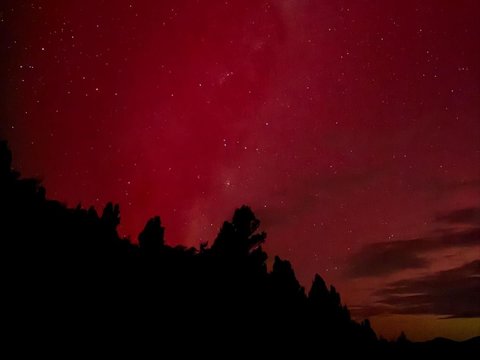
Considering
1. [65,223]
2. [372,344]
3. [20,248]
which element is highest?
[65,223]

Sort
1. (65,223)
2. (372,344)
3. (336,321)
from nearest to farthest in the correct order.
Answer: (65,223) < (336,321) < (372,344)

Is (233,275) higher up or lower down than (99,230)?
lower down

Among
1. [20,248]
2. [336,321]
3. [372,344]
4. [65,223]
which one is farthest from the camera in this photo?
[372,344]

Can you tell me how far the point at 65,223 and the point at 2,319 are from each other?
19.2 feet

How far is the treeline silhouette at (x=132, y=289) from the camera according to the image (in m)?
12.7

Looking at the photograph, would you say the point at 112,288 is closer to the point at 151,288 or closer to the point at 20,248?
the point at 151,288

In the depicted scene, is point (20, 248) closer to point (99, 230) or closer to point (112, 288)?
point (112, 288)

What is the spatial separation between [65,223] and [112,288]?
3593 millimetres

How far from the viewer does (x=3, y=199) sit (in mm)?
14586

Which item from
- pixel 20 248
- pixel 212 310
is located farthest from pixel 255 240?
pixel 20 248

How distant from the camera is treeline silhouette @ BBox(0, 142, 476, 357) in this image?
12719mm

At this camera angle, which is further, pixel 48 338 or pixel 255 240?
pixel 255 240

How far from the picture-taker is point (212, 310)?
1873cm

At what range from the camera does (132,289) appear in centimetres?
1605
